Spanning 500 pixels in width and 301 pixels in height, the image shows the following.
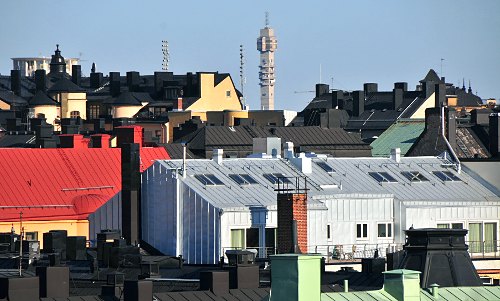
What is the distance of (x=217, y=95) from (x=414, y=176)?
90.3 meters

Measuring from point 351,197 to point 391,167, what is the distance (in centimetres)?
594

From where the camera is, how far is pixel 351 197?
98.9 meters

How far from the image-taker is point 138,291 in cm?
6425

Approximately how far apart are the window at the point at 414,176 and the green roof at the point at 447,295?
41653 mm

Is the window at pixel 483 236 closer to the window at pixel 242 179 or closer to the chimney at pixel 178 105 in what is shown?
the window at pixel 242 179

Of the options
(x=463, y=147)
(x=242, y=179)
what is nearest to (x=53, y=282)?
(x=242, y=179)

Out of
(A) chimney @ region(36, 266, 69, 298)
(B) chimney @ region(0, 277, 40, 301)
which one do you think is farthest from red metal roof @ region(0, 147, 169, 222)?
(B) chimney @ region(0, 277, 40, 301)

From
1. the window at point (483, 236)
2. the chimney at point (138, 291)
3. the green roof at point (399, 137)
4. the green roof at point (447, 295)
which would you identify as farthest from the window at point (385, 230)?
the green roof at point (447, 295)

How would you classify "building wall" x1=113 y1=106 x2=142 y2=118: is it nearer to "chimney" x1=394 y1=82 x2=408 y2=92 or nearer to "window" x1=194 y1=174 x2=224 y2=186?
"chimney" x1=394 y1=82 x2=408 y2=92

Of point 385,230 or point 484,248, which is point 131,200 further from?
point 484,248

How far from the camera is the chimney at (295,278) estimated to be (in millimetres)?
52312

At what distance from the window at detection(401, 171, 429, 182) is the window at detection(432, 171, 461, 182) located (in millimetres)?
899

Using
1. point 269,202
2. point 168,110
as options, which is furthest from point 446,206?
point 168,110

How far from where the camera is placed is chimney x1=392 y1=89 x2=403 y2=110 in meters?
189
